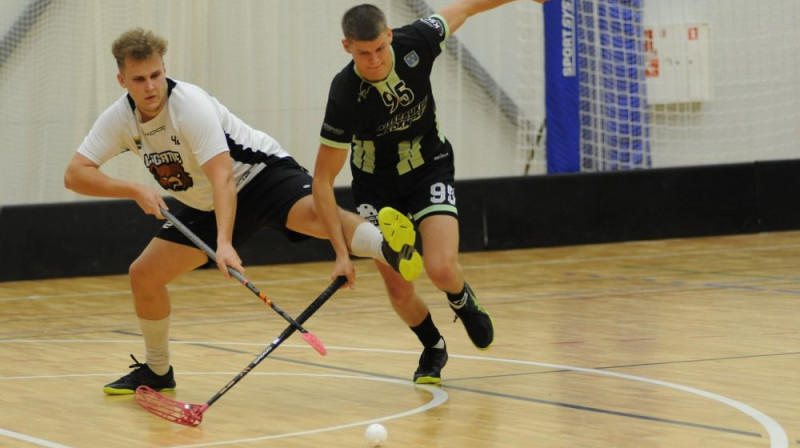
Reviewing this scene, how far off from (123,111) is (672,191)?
6127mm

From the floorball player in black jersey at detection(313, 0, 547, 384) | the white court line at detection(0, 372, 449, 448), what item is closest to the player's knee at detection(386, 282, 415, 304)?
the floorball player in black jersey at detection(313, 0, 547, 384)

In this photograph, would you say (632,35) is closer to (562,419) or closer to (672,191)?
(672,191)

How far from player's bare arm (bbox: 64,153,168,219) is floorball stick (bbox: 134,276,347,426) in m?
0.53

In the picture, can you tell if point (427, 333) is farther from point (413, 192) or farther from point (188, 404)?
point (188, 404)

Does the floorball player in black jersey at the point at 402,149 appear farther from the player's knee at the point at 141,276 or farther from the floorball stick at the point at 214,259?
the player's knee at the point at 141,276

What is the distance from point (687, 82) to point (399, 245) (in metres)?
6.31

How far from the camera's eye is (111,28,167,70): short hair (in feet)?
12.6

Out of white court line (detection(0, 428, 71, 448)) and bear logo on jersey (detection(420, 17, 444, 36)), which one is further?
bear logo on jersey (detection(420, 17, 444, 36))

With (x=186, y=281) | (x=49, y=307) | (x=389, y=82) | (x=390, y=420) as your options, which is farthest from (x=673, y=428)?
(x=186, y=281)

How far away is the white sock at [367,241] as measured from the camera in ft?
13.1

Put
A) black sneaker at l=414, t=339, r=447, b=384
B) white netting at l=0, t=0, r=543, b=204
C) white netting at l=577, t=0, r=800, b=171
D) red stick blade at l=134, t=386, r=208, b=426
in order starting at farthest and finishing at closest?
white netting at l=577, t=0, r=800, b=171 < white netting at l=0, t=0, r=543, b=204 < black sneaker at l=414, t=339, r=447, b=384 < red stick blade at l=134, t=386, r=208, b=426

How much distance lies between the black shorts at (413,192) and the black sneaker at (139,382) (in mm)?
874

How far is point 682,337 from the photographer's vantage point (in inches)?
204

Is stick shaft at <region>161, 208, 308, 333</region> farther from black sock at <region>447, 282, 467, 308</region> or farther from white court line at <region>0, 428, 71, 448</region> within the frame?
white court line at <region>0, 428, 71, 448</region>
